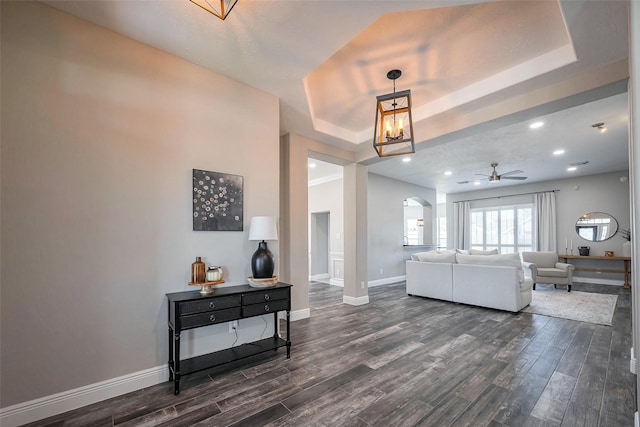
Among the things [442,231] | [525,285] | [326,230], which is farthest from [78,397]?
[442,231]

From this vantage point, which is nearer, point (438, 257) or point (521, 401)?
point (521, 401)

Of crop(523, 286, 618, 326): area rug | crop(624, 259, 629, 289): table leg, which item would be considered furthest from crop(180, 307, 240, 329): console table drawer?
crop(624, 259, 629, 289): table leg

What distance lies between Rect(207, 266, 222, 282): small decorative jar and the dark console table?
141 mm

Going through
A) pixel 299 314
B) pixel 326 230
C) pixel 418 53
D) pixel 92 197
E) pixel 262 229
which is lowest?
pixel 299 314

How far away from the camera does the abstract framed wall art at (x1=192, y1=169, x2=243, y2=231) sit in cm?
272

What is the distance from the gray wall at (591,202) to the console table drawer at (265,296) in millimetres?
9042

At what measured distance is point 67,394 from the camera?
205 cm

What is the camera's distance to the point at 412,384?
243cm

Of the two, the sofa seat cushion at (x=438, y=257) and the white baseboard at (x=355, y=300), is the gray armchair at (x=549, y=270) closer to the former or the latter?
the sofa seat cushion at (x=438, y=257)

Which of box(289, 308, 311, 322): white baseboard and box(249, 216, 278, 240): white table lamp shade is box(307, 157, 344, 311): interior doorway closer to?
box(289, 308, 311, 322): white baseboard

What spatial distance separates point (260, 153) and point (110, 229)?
1.66 meters

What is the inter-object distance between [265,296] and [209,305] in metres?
0.57

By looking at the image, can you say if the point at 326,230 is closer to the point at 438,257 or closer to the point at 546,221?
the point at 438,257

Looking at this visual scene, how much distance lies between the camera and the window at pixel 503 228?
29.1 ft
